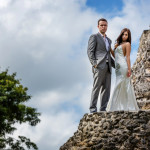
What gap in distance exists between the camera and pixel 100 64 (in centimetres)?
879

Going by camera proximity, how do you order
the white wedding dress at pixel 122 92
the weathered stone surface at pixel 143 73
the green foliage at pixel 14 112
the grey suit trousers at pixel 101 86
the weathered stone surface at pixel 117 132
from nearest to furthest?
1. the weathered stone surface at pixel 117 132
2. the grey suit trousers at pixel 101 86
3. the white wedding dress at pixel 122 92
4. the weathered stone surface at pixel 143 73
5. the green foliage at pixel 14 112

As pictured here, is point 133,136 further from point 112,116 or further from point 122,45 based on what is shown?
point 122,45

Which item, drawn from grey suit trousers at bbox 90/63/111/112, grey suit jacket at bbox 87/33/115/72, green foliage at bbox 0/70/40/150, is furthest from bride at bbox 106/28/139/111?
green foliage at bbox 0/70/40/150

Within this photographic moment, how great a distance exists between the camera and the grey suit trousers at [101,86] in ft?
28.8

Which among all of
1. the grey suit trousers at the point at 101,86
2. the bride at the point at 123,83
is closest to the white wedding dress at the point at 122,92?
the bride at the point at 123,83

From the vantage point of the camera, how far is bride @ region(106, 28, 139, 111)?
892 centimetres

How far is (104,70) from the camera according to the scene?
28.8 feet

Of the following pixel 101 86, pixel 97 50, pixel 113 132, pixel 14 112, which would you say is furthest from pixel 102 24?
pixel 14 112

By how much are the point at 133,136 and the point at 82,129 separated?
157 cm

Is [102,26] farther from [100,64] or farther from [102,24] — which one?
[100,64]

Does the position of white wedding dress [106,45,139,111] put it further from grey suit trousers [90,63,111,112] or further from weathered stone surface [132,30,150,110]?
weathered stone surface [132,30,150,110]

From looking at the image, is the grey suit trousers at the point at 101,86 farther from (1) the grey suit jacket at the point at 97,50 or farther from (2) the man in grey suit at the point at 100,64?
(1) the grey suit jacket at the point at 97,50

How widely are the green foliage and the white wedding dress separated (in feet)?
28.7

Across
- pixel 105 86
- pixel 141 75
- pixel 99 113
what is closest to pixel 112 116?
pixel 99 113
